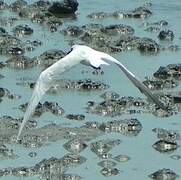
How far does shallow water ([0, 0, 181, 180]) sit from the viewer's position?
48.9 feet

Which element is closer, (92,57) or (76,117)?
(92,57)

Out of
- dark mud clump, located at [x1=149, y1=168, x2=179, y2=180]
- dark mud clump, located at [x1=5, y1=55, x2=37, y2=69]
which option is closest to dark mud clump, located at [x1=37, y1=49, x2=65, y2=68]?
dark mud clump, located at [x1=5, y1=55, x2=37, y2=69]

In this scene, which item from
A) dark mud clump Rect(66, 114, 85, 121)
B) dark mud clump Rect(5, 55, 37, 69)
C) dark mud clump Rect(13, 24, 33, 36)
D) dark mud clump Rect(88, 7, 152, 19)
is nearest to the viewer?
dark mud clump Rect(66, 114, 85, 121)

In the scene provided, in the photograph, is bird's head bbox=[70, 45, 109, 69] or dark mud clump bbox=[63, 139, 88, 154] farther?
dark mud clump bbox=[63, 139, 88, 154]

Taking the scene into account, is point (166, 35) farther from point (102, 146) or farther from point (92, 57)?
point (92, 57)

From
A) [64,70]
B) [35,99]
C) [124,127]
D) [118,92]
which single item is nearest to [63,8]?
[118,92]

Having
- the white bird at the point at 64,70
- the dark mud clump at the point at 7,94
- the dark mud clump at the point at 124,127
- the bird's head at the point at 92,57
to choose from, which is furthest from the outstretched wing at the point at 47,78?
the dark mud clump at the point at 7,94

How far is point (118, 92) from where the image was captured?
1831 centimetres

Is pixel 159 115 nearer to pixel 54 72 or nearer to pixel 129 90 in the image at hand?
pixel 129 90

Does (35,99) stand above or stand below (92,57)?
below

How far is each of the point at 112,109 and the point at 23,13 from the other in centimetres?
850

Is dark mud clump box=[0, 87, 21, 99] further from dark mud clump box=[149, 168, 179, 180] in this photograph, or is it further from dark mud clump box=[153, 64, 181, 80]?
dark mud clump box=[149, 168, 179, 180]

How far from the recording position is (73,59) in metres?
13.5

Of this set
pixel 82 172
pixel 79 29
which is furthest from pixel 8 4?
pixel 82 172
